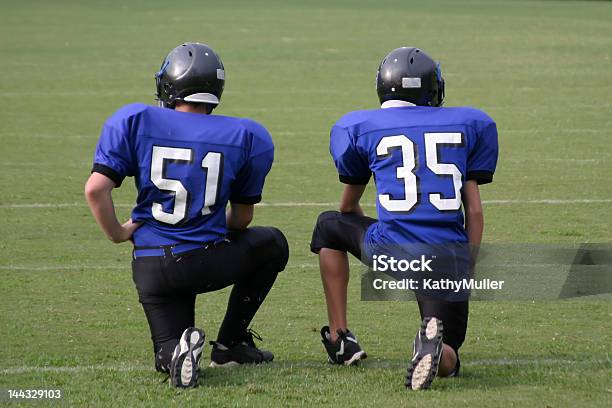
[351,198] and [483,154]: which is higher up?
[483,154]

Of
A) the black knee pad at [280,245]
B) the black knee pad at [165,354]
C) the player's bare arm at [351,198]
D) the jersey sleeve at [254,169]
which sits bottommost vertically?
the black knee pad at [165,354]

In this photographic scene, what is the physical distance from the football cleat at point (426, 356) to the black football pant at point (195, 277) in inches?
31.7

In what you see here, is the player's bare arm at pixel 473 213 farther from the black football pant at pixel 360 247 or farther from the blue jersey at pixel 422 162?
the black football pant at pixel 360 247

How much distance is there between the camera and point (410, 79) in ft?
17.0

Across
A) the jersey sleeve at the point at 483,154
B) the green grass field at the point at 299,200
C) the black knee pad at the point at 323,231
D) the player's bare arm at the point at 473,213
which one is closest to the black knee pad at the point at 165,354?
the green grass field at the point at 299,200

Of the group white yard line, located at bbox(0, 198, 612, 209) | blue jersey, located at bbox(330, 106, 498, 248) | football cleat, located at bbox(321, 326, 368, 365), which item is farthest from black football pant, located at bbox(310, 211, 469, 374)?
white yard line, located at bbox(0, 198, 612, 209)

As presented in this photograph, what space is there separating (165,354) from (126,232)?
51 cm

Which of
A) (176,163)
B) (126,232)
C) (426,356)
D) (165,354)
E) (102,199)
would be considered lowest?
(165,354)

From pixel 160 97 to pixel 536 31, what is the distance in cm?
1823

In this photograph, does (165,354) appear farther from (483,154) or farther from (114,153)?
(483,154)

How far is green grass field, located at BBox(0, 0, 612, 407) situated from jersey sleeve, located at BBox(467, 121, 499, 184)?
78cm

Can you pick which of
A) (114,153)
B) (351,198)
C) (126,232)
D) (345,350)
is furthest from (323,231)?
(114,153)

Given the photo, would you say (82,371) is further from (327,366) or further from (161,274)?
(327,366)

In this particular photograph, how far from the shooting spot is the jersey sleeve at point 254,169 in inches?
201
